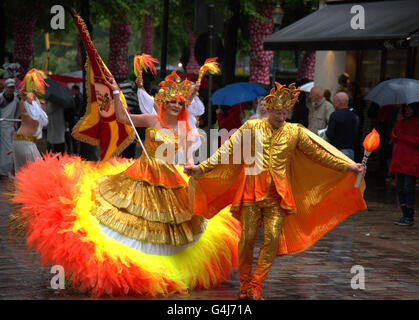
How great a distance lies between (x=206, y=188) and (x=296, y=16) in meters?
21.3

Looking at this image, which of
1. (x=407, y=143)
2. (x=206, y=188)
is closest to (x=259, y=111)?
(x=407, y=143)

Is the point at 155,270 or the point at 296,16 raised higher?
the point at 296,16

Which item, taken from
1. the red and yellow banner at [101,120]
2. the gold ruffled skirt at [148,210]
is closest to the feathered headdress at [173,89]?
the red and yellow banner at [101,120]

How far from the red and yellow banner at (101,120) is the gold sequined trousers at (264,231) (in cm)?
159

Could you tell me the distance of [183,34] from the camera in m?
39.0

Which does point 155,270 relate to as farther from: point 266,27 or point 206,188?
point 266,27

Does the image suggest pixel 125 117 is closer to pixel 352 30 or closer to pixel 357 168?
pixel 357 168

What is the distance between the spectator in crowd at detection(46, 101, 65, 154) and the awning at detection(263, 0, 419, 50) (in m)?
4.86

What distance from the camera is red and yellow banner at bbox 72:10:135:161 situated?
6.27 meters

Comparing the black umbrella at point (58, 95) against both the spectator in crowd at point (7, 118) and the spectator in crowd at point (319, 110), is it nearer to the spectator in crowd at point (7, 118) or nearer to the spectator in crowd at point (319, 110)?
the spectator in crowd at point (7, 118)

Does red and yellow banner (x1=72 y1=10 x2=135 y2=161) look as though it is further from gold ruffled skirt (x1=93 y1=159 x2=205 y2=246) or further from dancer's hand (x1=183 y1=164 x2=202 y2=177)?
dancer's hand (x1=183 y1=164 x2=202 y2=177)

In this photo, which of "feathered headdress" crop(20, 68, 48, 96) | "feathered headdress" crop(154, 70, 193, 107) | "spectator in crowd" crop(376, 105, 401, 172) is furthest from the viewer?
"spectator in crowd" crop(376, 105, 401, 172)

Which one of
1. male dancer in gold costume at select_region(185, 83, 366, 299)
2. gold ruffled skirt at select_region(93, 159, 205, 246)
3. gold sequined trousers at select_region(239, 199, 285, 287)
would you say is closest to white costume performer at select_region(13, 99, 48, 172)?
gold ruffled skirt at select_region(93, 159, 205, 246)

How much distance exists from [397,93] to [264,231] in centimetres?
510
